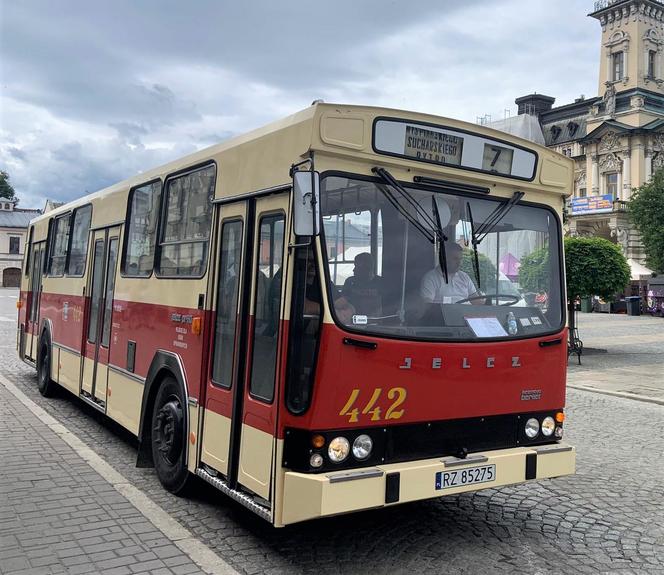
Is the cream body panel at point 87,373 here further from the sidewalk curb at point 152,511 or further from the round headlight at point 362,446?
the round headlight at point 362,446

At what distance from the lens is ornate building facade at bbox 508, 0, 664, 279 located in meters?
56.0

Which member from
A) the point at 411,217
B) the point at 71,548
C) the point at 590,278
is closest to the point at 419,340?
the point at 411,217

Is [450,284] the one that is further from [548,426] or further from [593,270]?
[593,270]

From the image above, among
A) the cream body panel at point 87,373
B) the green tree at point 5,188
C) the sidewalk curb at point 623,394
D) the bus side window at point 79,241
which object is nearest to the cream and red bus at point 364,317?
the cream body panel at point 87,373

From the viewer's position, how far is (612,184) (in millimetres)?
59688

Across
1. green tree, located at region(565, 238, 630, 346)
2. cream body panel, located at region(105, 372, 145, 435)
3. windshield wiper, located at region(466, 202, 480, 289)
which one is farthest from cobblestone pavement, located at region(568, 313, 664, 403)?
cream body panel, located at region(105, 372, 145, 435)

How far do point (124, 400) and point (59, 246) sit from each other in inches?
178

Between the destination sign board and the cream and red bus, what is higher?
the destination sign board

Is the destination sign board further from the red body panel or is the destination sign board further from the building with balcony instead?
the building with balcony

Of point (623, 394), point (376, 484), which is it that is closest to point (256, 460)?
point (376, 484)

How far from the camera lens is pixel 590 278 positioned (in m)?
18.2

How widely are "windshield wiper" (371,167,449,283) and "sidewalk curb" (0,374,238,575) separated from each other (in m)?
2.38

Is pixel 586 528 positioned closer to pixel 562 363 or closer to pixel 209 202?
pixel 562 363

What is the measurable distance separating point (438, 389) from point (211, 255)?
2.08 m
